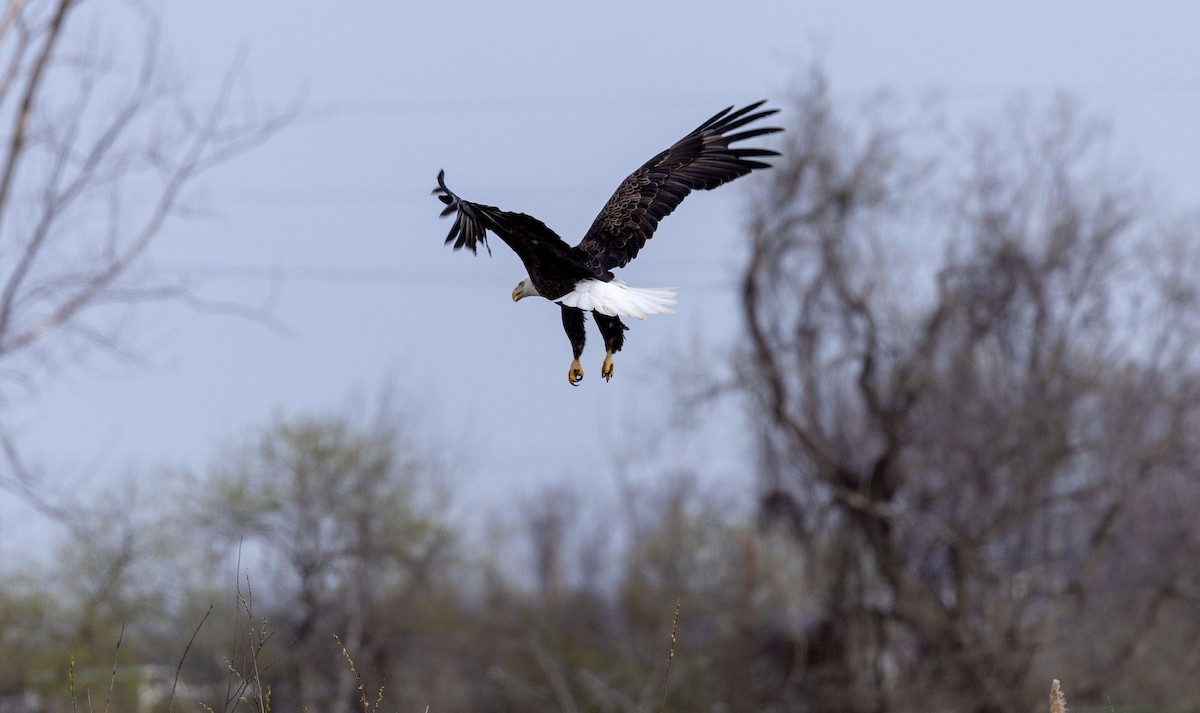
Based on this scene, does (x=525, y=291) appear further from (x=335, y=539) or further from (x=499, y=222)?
(x=335, y=539)

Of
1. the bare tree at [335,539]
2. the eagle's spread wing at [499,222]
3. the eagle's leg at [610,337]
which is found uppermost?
the eagle's spread wing at [499,222]

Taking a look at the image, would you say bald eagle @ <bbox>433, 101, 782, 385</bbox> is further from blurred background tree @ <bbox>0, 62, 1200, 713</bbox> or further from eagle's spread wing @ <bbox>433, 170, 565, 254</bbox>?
blurred background tree @ <bbox>0, 62, 1200, 713</bbox>

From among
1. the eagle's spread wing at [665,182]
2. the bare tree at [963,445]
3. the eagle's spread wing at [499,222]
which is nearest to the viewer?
the eagle's spread wing at [499,222]

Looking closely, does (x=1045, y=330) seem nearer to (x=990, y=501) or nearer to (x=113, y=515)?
(x=990, y=501)

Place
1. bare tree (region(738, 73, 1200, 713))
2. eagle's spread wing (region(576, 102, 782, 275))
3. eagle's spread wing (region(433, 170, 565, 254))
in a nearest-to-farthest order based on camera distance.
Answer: eagle's spread wing (region(433, 170, 565, 254)), eagle's spread wing (region(576, 102, 782, 275)), bare tree (region(738, 73, 1200, 713))

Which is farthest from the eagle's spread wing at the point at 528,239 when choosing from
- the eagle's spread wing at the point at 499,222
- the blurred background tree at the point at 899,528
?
the blurred background tree at the point at 899,528

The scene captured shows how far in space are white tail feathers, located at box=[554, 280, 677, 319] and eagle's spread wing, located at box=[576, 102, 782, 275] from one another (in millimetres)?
154

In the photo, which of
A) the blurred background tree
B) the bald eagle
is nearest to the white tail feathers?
the bald eagle

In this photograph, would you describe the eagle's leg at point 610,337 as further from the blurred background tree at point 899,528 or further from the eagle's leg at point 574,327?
the blurred background tree at point 899,528

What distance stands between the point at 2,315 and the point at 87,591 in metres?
17.0

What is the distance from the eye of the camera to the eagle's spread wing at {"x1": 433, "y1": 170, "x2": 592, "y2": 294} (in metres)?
4.79

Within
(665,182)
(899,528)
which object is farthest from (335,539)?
(665,182)

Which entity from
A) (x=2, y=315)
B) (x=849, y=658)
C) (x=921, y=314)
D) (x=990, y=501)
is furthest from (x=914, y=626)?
(x=2, y=315)

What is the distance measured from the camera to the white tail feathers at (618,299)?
485 cm
